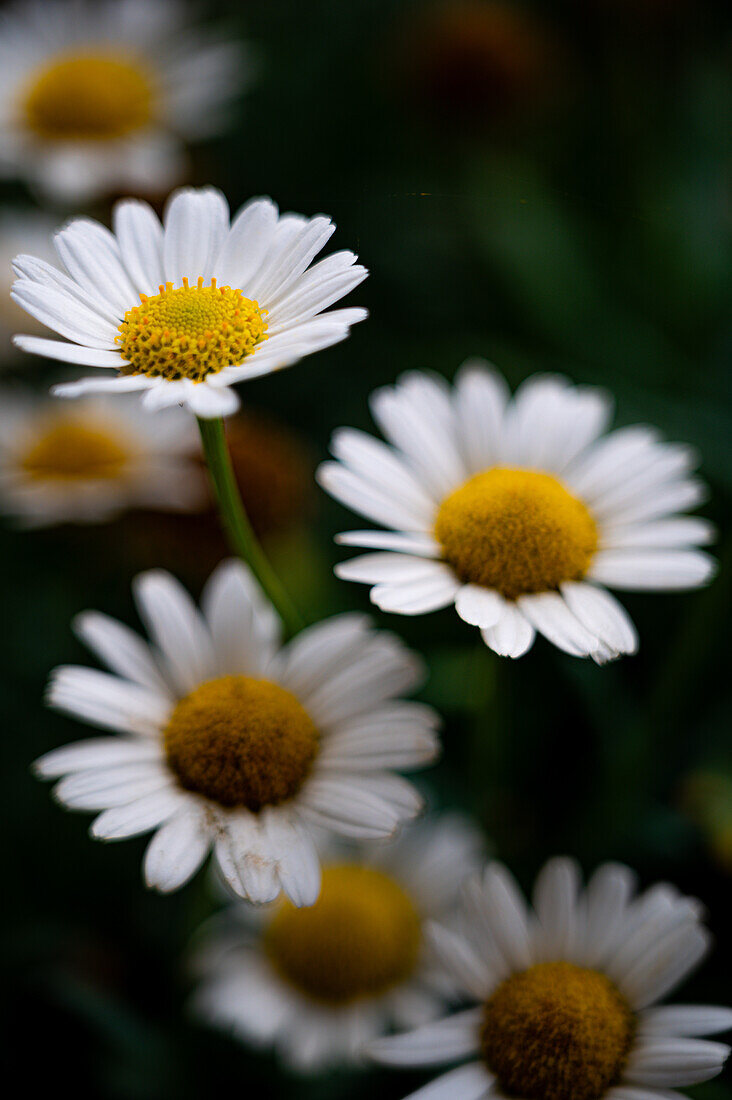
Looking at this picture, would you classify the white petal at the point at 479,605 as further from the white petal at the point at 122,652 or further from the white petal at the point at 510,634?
the white petal at the point at 122,652

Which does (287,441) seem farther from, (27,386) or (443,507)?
(443,507)

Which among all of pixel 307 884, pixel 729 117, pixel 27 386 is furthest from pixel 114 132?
pixel 307 884

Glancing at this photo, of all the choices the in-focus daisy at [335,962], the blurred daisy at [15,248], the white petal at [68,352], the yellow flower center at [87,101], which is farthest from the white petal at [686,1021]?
the yellow flower center at [87,101]

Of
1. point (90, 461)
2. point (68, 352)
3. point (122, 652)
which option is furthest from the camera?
point (90, 461)

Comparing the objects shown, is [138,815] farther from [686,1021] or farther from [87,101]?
[87,101]

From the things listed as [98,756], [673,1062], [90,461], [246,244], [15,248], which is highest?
[15,248]

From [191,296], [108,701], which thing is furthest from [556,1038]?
[191,296]
